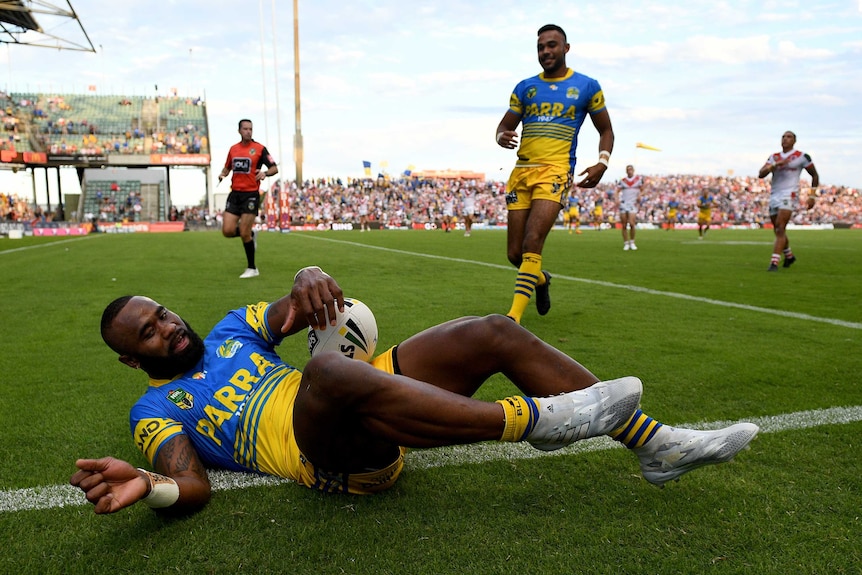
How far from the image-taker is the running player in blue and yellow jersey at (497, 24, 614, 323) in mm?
5648

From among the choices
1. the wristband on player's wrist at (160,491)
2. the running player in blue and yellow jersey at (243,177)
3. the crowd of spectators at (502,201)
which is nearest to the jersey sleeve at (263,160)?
the running player in blue and yellow jersey at (243,177)

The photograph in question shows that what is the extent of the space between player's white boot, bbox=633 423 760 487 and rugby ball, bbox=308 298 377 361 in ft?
3.88

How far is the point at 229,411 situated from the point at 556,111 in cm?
444

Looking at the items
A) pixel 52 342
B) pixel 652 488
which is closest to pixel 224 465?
pixel 652 488

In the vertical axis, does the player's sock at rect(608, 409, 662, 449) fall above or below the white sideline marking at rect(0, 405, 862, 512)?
above

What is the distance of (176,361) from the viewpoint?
8.17ft

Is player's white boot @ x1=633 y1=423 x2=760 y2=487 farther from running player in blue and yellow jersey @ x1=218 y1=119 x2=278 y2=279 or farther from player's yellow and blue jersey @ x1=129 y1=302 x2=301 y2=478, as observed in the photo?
running player in blue and yellow jersey @ x1=218 y1=119 x2=278 y2=279

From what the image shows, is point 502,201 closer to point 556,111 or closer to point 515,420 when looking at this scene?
point 556,111

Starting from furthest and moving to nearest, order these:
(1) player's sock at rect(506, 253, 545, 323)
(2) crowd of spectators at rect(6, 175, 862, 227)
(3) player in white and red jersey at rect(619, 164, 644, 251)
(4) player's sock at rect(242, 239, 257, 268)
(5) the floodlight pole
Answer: (5) the floodlight pole, (2) crowd of spectators at rect(6, 175, 862, 227), (3) player in white and red jersey at rect(619, 164, 644, 251), (4) player's sock at rect(242, 239, 257, 268), (1) player's sock at rect(506, 253, 545, 323)

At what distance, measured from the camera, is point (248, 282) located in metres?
8.63

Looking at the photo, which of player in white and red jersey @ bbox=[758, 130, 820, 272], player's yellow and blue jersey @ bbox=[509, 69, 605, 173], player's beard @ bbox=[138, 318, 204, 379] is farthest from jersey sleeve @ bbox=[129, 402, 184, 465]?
player in white and red jersey @ bbox=[758, 130, 820, 272]

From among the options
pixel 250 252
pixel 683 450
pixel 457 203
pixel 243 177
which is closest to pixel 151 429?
pixel 683 450

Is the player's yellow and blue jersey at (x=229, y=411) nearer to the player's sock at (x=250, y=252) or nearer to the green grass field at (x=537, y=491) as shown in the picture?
the green grass field at (x=537, y=491)

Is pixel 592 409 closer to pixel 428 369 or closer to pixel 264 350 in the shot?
pixel 428 369
